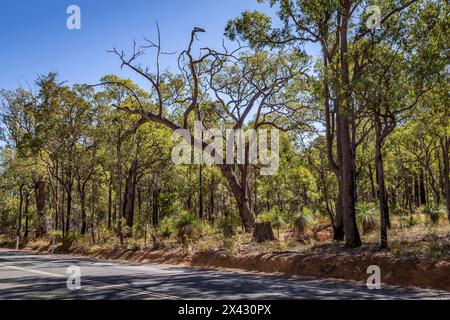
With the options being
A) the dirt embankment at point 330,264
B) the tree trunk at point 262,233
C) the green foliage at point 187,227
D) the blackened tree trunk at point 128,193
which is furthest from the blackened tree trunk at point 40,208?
the tree trunk at point 262,233

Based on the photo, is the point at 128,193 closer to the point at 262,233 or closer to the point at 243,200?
the point at 243,200

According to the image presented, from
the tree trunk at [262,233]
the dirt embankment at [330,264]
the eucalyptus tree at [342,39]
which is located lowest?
the dirt embankment at [330,264]

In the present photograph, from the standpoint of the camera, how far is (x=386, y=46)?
14.7 m

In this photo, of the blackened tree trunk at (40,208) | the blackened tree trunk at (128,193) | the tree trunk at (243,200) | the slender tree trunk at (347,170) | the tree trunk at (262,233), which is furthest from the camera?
the blackened tree trunk at (40,208)

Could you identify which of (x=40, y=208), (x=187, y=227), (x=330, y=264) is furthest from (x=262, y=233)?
(x=40, y=208)

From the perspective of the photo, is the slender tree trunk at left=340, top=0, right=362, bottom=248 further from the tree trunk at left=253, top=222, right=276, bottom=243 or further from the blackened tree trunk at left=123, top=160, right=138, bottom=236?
the blackened tree trunk at left=123, top=160, right=138, bottom=236

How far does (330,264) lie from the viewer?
43.5 ft

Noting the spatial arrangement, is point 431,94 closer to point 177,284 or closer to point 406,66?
point 406,66

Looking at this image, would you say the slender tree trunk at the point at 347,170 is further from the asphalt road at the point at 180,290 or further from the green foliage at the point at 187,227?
the green foliage at the point at 187,227

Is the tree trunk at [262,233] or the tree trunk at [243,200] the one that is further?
the tree trunk at [243,200]

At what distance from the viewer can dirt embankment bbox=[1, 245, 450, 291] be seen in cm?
1070

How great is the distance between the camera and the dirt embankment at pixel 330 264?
35.1 ft
